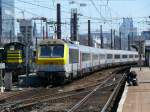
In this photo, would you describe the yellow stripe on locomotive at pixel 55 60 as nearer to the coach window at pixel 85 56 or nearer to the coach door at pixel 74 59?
the coach door at pixel 74 59

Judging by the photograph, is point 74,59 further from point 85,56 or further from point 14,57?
point 85,56

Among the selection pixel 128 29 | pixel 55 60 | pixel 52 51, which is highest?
pixel 128 29

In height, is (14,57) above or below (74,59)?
above

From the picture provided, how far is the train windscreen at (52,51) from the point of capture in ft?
104

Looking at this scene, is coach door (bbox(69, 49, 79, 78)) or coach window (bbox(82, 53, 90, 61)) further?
coach window (bbox(82, 53, 90, 61))

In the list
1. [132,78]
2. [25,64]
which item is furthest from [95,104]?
[25,64]

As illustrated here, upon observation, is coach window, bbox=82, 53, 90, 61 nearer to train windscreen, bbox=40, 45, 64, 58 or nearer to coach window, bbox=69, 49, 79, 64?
coach window, bbox=69, 49, 79, 64

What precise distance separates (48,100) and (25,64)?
15990mm

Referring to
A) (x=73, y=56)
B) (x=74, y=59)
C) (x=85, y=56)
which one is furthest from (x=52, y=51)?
(x=85, y=56)

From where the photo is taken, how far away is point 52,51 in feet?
105

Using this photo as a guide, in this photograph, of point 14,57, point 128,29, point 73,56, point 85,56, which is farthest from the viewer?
point 128,29

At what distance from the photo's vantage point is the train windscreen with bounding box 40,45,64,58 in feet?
104

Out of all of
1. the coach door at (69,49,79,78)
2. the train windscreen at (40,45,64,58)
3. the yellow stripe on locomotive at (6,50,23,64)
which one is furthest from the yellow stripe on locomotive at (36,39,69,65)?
the yellow stripe on locomotive at (6,50,23,64)

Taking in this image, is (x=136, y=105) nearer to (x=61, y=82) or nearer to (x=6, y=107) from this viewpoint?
(x=6, y=107)
